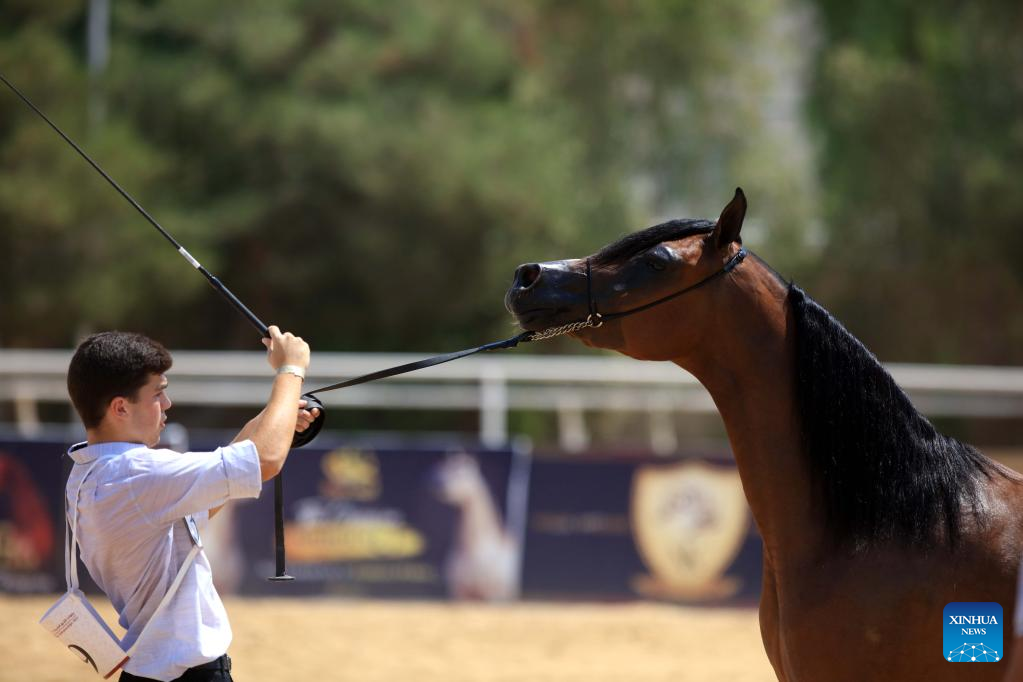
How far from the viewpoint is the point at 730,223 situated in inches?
121

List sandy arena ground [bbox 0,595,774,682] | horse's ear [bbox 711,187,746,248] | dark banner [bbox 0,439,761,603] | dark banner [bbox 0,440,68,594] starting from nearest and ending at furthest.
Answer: horse's ear [bbox 711,187,746,248], sandy arena ground [bbox 0,595,774,682], dark banner [bbox 0,440,68,594], dark banner [bbox 0,439,761,603]

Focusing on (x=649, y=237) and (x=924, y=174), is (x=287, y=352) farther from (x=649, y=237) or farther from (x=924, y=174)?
(x=924, y=174)

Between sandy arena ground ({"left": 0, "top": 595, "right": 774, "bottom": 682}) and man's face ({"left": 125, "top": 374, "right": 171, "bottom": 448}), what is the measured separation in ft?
14.1

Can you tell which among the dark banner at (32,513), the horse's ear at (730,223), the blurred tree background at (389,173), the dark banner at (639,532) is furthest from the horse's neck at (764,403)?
the blurred tree background at (389,173)

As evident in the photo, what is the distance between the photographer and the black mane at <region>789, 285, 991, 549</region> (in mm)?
2959

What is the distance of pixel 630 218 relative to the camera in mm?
19547

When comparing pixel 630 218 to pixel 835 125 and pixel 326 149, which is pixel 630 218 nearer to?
pixel 835 125

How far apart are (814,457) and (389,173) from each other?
1344 cm

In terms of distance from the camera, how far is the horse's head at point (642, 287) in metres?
3.12

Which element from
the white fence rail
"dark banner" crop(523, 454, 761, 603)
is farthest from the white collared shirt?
the white fence rail

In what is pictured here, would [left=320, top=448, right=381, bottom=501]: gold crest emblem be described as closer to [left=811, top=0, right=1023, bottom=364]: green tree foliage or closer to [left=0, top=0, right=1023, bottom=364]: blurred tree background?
[left=0, top=0, right=1023, bottom=364]: blurred tree background

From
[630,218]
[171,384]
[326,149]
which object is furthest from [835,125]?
[171,384]

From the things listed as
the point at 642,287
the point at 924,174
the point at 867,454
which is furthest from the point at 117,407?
the point at 924,174

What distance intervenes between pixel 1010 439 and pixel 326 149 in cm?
1107
